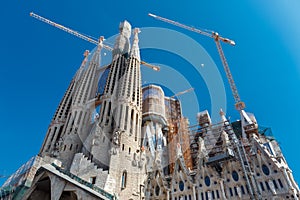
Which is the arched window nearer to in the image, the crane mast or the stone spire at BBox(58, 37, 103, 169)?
the stone spire at BBox(58, 37, 103, 169)

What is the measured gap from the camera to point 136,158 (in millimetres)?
33125

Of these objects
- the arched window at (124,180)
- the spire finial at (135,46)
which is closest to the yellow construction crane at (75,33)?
the spire finial at (135,46)

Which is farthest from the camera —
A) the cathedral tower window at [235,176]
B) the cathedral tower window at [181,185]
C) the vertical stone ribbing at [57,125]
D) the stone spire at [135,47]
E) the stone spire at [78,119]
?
the stone spire at [135,47]

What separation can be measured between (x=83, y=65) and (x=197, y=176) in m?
53.6

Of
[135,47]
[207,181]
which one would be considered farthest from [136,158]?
[135,47]

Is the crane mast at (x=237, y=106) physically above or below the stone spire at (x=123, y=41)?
below

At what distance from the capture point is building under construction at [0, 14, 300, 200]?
80.2ft

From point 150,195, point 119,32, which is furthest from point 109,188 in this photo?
point 119,32

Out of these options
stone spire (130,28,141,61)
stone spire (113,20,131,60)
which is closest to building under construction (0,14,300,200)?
stone spire (130,28,141,61)

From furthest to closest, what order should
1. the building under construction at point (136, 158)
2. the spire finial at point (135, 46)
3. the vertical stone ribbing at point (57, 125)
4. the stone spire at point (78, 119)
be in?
the spire finial at point (135, 46), the vertical stone ribbing at point (57, 125), the stone spire at point (78, 119), the building under construction at point (136, 158)

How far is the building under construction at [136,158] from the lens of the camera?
24.5 metres

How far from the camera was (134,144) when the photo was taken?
115ft

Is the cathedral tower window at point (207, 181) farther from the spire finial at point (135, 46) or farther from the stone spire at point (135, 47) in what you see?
the spire finial at point (135, 46)

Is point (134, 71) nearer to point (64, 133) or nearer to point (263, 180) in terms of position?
point (64, 133)
